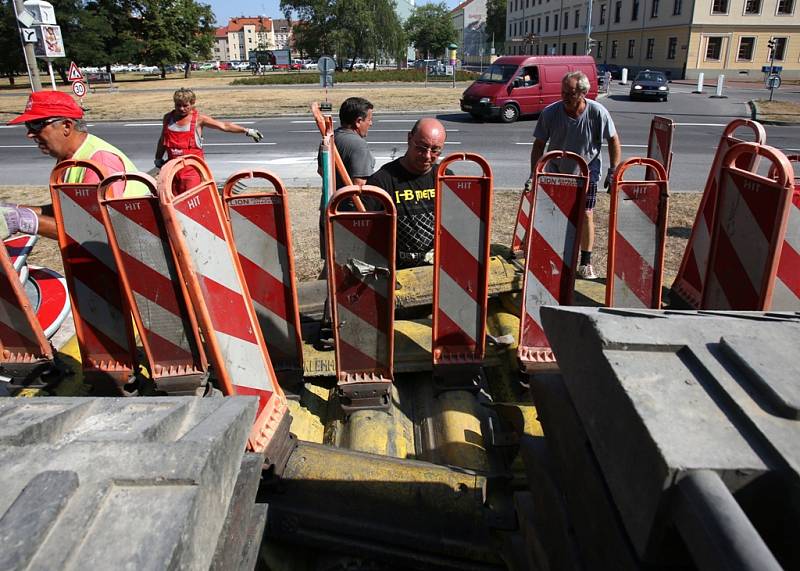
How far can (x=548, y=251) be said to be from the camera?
3.40 m

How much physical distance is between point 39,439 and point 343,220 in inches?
70.4

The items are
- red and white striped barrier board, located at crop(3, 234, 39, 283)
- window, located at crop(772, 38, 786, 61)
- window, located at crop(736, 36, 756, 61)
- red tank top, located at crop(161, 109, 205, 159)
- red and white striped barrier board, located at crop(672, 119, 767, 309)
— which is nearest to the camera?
red and white striped barrier board, located at crop(3, 234, 39, 283)

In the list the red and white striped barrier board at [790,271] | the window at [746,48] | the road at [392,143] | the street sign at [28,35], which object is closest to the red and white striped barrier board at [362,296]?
the red and white striped barrier board at [790,271]

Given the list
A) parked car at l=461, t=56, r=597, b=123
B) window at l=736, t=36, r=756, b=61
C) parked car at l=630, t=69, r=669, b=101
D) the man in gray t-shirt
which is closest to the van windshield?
parked car at l=461, t=56, r=597, b=123

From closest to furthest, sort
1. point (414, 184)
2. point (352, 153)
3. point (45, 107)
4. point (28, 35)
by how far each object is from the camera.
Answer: point (45, 107), point (414, 184), point (352, 153), point (28, 35)

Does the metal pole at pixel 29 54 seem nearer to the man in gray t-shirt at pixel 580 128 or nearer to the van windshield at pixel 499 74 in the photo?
the man in gray t-shirt at pixel 580 128

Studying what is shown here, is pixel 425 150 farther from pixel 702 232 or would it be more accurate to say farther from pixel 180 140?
pixel 180 140

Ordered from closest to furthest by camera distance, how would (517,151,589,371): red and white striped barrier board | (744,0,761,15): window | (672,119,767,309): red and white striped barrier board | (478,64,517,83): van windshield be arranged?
(517,151,589,371): red and white striped barrier board
(672,119,767,309): red and white striped barrier board
(478,64,517,83): van windshield
(744,0,761,15): window

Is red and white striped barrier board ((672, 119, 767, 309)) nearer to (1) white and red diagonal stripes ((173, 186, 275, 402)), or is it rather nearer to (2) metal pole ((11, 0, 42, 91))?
(1) white and red diagonal stripes ((173, 186, 275, 402))

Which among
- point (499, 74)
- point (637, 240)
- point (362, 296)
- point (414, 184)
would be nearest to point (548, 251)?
point (637, 240)

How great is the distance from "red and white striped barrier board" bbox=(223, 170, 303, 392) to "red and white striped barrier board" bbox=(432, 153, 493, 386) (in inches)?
33.4

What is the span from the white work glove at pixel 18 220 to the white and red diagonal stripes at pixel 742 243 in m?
4.18

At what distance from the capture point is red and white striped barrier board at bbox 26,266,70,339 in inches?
149

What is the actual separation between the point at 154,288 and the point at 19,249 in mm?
1336
